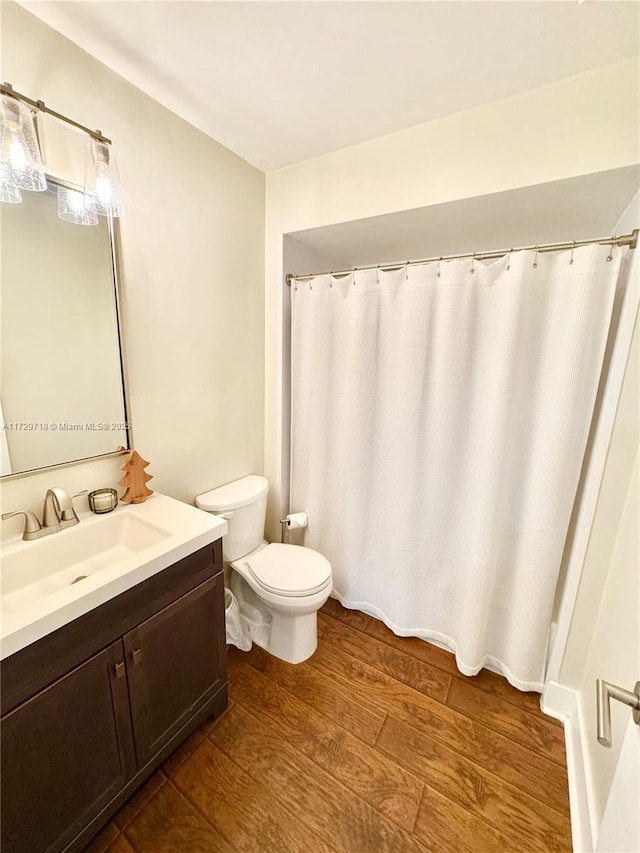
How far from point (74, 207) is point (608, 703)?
1.91 m

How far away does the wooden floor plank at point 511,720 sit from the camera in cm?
138

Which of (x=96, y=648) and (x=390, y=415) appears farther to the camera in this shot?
(x=390, y=415)

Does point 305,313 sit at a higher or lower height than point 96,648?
higher

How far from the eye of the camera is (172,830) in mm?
1109

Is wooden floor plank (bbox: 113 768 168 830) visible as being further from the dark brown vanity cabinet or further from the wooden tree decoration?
the wooden tree decoration

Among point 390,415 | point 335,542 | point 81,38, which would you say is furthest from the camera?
point 335,542

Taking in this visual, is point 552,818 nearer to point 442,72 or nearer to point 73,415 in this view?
point 73,415

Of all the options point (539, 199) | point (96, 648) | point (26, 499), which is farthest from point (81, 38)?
point (96, 648)

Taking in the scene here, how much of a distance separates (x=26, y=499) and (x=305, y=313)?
56.9 inches

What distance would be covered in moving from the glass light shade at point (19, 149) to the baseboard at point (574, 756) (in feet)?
8.29

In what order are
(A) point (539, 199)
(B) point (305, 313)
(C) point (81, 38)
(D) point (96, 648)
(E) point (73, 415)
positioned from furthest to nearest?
(B) point (305, 313) < (A) point (539, 199) < (E) point (73, 415) < (C) point (81, 38) < (D) point (96, 648)

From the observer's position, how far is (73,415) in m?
1.26

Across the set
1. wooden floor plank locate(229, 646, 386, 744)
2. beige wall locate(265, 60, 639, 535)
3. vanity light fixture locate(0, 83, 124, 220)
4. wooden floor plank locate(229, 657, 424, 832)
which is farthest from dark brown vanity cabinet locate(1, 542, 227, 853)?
beige wall locate(265, 60, 639, 535)

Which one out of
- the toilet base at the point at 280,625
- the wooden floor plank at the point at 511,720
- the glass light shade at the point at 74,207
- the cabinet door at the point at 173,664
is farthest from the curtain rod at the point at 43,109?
the wooden floor plank at the point at 511,720
